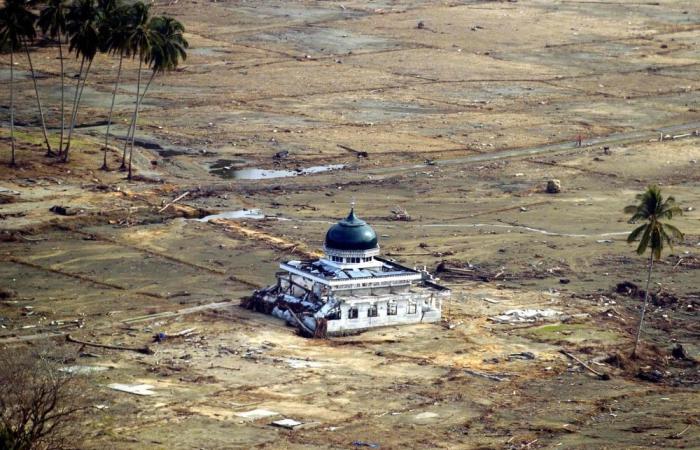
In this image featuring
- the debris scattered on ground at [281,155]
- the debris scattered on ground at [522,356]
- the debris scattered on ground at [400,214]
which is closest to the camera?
the debris scattered on ground at [522,356]

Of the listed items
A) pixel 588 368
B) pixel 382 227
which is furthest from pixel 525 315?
pixel 382 227

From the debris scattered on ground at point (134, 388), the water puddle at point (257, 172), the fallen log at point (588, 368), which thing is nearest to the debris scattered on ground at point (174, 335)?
the debris scattered on ground at point (134, 388)

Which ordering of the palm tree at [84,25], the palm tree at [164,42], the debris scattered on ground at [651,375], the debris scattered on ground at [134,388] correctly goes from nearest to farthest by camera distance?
1. the debris scattered on ground at [134,388]
2. the debris scattered on ground at [651,375]
3. the palm tree at [164,42]
4. the palm tree at [84,25]

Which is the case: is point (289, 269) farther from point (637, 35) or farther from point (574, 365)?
point (637, 35)

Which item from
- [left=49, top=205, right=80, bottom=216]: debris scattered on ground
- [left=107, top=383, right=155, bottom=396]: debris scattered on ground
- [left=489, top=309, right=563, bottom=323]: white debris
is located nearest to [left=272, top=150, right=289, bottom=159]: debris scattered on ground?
[left=49, top=205, right=80, bottom=216]: debris scattered on ground

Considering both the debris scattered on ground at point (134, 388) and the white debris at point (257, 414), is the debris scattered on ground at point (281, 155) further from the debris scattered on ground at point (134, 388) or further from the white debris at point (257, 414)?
the white debris at point (257, 414)

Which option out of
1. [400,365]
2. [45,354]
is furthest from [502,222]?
[45,354]
